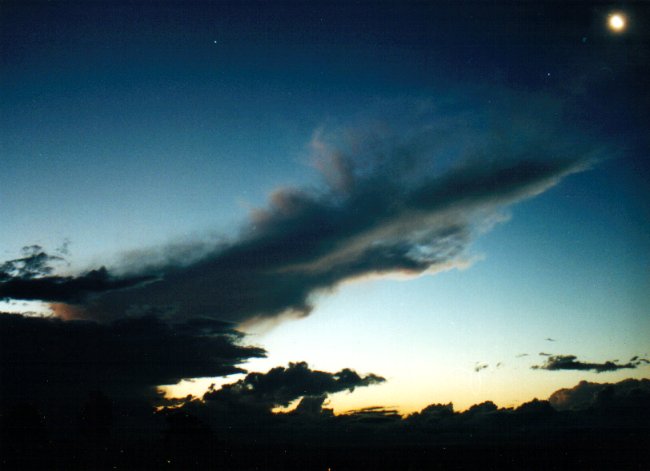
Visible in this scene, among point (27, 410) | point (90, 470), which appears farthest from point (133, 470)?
point (27, 410)

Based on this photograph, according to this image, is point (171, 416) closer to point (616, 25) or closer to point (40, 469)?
point (40, 469)

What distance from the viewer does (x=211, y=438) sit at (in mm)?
155750

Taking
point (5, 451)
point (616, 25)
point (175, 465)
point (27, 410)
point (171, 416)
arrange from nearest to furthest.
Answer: point (616, 25) → point (27, 410) → point (5, 451) → point (171, 416) → point (175, 465)

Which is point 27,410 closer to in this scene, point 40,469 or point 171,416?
point 40,469

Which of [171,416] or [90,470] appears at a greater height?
[171,416]

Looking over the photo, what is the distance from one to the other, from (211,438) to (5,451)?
68.1 meters

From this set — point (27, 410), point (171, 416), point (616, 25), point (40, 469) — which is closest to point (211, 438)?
point (171, 416)

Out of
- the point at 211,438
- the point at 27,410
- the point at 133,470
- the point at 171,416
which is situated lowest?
the point at 133,470

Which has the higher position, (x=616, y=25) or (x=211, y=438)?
(x=616, y=25)

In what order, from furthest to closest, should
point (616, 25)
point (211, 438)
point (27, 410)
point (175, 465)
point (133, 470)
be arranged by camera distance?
1. point (133, 470)
2. point (175, 465)
3. point (211, 438)
4. point (27, 410)
5. point (616, 25)

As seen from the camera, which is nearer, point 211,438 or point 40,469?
point 40,469

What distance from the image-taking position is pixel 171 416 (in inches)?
5610

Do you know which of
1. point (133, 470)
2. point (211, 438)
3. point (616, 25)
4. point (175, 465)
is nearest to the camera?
point (616, 25)

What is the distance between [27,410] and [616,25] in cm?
15739
